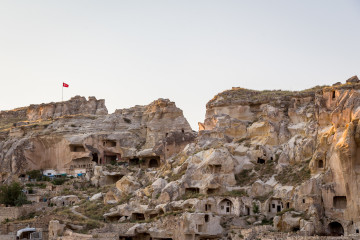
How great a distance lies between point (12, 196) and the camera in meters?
71.0

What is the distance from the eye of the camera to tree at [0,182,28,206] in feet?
230

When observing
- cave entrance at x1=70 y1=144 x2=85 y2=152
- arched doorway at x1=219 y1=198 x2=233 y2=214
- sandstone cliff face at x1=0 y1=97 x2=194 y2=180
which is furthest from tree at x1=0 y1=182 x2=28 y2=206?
arched doorway at x1=219 y1=198 x2=233 y2=214

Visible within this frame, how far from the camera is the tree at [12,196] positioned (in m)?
70.1

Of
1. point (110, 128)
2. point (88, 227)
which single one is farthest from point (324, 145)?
point (110, 128)

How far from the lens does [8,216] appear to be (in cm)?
6406

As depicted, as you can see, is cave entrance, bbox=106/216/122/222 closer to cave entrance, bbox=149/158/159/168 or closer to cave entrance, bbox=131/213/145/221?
cave entrance, bbox=131/213/145/221

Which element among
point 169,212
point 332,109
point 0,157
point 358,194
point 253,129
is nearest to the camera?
point 358,194

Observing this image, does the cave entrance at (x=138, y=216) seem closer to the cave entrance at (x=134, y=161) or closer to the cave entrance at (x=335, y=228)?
the cave entrance at (x=335, y=228)

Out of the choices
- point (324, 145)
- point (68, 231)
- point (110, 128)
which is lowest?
point (68, 231)

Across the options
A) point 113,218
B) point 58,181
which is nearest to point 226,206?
point 113,218

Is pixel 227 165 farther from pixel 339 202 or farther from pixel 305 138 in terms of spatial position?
pixel 339 202

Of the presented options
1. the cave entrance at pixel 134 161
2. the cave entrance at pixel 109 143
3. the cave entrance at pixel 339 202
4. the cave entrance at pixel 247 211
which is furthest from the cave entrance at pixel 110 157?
the cave entrance at pixel 339 202

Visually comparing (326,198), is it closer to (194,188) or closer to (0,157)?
(194,188)

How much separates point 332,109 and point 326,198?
1000 cm
